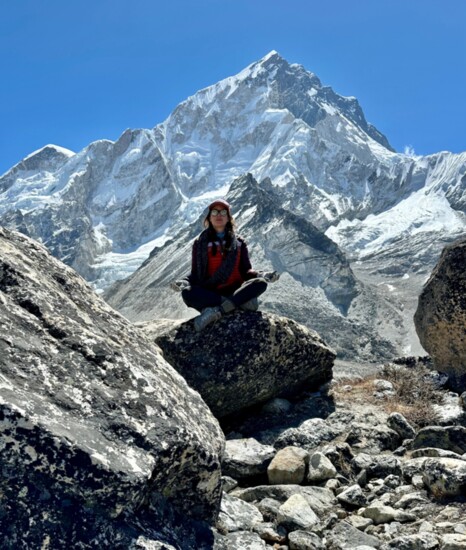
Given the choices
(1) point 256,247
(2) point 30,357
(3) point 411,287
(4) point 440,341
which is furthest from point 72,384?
(3) point 411,287

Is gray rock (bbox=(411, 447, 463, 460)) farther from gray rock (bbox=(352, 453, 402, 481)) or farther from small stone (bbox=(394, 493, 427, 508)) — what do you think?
small stone (bbox=(394, 493, 427, 508))

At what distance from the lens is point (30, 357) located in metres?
3.41

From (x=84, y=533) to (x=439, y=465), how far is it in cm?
335

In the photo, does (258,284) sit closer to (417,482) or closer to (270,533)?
(417,482)

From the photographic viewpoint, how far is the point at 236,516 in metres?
4.51

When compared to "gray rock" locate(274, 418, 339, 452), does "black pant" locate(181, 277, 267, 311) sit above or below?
above

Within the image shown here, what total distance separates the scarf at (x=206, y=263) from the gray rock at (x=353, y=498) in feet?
13.0

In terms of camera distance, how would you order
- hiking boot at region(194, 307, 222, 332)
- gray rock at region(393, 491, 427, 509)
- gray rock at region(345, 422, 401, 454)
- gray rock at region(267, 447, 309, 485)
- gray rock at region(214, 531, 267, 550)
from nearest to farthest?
1. gray rock at region(214, 531, 267, 550)
2. gray rock at region(393, 491, 427, 509)
3. gray rock at region(267, 447, 309, 485)
4. gray rock at region(345, 422, 401, 454)
5. hiking boot at region(194, 307, 222, 332)

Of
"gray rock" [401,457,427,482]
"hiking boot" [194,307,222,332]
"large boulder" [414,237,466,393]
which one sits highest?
"large boulder" [414,237,466,393]

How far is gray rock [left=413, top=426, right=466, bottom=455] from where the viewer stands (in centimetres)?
625

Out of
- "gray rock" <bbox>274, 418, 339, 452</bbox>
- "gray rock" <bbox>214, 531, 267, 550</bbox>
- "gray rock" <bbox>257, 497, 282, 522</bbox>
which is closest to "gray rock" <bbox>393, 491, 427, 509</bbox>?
"gray rock" <bbox>257, 497, 282, 522</bbox>

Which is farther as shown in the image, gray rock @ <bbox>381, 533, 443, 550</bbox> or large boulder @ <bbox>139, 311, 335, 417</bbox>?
large boulder @ <bbox>139, 311, 335, 417</bbox>

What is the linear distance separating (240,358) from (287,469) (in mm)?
2366

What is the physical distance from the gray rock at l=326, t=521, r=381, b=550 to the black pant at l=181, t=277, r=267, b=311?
411 cm
